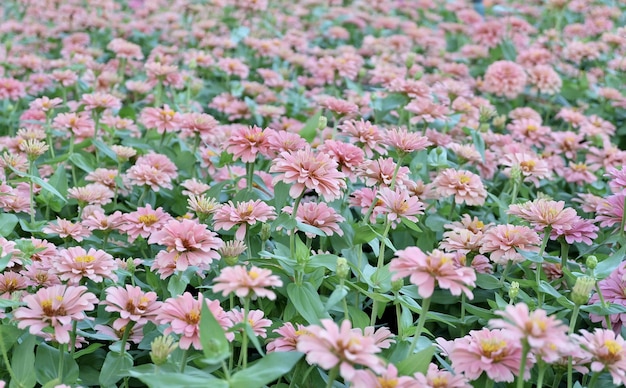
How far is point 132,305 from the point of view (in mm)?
1201

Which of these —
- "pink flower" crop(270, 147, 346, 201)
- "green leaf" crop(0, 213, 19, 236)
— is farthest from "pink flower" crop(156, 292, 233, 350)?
"green leaf" crop(0, 213, 19, 236)

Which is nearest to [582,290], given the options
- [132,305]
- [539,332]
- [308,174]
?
[539,332]

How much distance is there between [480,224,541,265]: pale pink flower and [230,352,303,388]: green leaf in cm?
53

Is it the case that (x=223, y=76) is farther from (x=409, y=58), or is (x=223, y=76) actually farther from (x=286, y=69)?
(x=409, y=58)

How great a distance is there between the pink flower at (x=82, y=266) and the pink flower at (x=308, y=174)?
0.35 metres

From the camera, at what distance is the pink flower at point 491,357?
1062 millimetres

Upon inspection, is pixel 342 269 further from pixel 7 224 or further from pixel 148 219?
pixel 7 224

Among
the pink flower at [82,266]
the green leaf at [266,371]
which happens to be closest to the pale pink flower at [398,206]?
the green leaf at [266,371]

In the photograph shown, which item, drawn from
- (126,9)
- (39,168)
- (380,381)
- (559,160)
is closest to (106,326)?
(380,381)

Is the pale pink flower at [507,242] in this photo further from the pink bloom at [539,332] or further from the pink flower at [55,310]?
the pink flower at [55,310]

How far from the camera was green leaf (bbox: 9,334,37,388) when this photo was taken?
1147 mm

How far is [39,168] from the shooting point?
1.99 m

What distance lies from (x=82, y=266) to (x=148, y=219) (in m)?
0.26

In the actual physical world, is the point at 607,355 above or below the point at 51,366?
above
